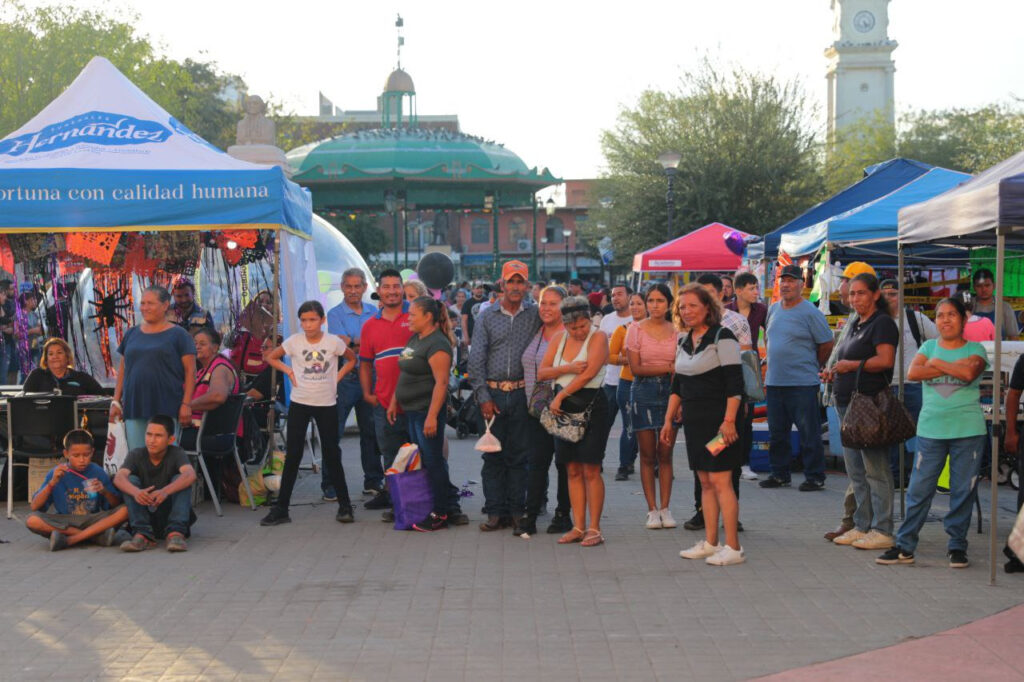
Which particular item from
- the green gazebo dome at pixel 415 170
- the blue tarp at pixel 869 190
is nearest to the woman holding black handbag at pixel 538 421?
the blue tarp at pixel 869 190

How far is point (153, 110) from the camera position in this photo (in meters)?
11.0

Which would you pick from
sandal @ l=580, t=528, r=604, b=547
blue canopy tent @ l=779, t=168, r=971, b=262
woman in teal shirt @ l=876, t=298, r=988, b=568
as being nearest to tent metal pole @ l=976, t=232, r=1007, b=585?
woman in teal shirt @ l=876, t=298, r=988, b=568

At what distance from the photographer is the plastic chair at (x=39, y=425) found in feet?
30.5

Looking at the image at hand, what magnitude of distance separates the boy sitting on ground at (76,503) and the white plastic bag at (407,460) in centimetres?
193

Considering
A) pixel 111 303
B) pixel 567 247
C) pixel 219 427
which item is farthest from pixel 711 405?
pixel 567 247

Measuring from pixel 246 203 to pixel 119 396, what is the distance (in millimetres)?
1904

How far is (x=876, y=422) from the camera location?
25.0 feet

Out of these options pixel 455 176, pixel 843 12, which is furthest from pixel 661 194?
pixel 843 12

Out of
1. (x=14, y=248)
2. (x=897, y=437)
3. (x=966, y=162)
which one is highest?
(x=966, y=162)

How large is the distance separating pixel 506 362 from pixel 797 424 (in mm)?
3446

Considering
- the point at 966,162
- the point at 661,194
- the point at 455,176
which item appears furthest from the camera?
the point at 966,162

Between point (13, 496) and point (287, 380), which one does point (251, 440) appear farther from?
point (13, 496)

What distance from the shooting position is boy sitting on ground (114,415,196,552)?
816cm

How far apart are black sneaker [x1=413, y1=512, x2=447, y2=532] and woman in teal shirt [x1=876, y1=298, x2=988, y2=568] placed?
320cm
